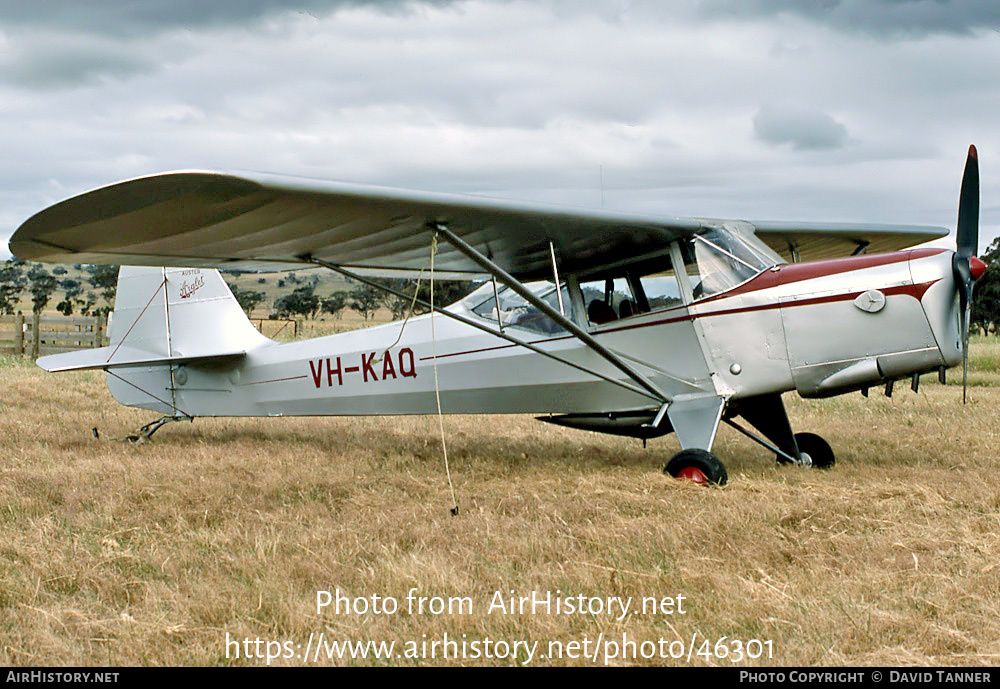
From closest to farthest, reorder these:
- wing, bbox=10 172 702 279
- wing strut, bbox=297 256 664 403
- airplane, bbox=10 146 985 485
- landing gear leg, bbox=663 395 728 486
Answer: wing, bbox=10 172 702 279
airplane, bbox=10 146 985 485
landing gear leg, bbox=663 395 728 486
wing strut, bbox=297 256 664 403

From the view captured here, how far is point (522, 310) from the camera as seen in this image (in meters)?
7.41

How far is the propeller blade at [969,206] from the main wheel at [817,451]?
6.59 ft

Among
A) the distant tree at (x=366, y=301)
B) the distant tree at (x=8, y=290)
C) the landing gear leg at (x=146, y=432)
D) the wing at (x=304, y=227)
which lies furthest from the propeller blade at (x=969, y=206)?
the distant tree at (x=366, y=301)

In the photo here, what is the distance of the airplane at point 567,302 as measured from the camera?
18.4ft

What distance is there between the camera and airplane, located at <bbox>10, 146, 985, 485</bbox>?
561cm

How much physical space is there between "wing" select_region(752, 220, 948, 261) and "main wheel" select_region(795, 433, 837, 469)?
2.25 metres

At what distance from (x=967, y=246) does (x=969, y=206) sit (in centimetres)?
34

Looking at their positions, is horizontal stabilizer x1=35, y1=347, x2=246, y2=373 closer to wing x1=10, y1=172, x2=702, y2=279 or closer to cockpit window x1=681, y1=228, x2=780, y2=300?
wing x1=10, y1=172, x2=702, y2=279

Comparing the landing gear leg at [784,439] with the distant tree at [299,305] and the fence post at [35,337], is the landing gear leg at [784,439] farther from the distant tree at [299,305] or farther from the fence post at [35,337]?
the distant tree at [299,305]

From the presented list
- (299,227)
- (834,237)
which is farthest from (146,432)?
(834,237)

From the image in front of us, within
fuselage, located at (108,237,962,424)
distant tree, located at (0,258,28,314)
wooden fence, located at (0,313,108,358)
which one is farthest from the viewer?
distant tree, located at (0,258,28,314)

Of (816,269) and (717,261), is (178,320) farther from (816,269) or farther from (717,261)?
(816,269)

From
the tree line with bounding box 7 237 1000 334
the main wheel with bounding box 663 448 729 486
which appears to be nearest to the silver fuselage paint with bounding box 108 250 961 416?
the main wheel with bounding box 663 448 729 486
